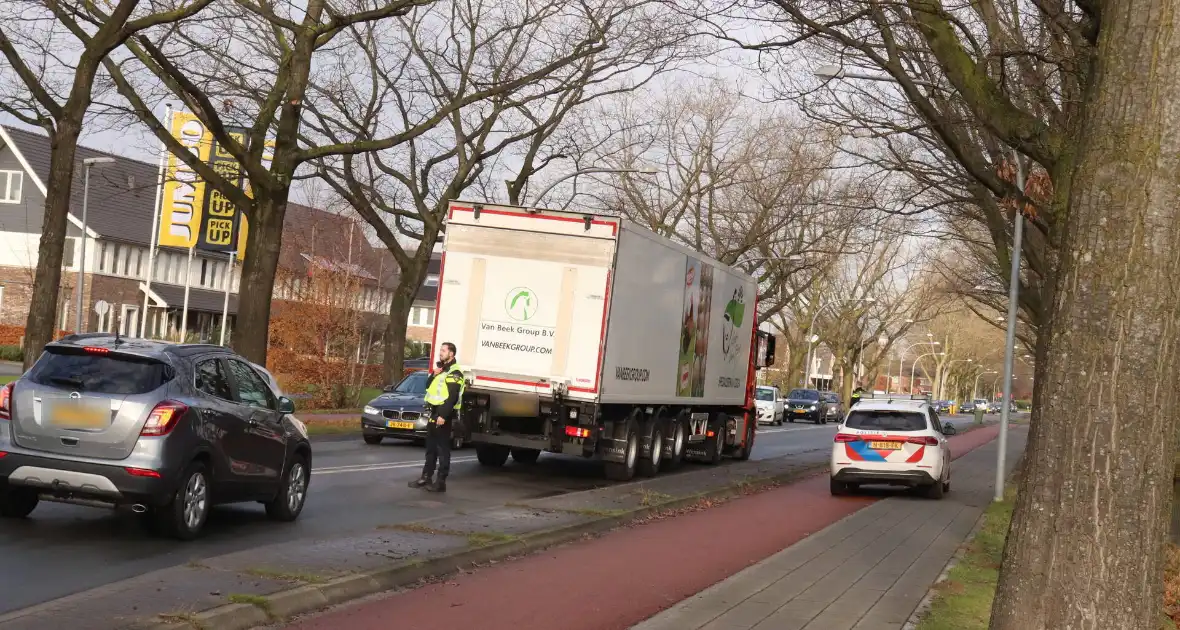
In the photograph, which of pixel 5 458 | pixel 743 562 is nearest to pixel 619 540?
pixel 743 562

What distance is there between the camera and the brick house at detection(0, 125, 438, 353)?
2178 inches

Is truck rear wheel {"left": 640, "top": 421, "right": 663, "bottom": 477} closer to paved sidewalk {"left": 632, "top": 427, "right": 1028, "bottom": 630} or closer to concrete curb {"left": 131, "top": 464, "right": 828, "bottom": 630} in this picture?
paved sidewalk {"left": 632, "top": 427, "right": 1028, "bottom": 630}

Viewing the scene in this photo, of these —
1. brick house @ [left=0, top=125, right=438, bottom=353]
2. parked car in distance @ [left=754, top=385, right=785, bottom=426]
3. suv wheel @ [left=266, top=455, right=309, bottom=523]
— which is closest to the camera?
suv wheel @ [left=266, top=455, right=309, bottom=523]

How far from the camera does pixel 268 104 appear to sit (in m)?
21.5

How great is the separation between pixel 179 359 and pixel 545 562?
347 cm

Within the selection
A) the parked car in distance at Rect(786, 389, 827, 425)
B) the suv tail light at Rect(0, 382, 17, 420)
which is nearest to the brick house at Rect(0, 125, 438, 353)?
the parked car in distance at Rect(786, 389, 827, 425)

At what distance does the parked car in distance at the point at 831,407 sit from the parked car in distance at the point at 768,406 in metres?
9.41

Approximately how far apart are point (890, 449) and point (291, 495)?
1089 cm

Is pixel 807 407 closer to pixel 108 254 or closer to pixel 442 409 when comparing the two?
pixel 108 254

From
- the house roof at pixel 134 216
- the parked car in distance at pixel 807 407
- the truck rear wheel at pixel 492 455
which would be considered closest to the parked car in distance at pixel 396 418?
the truck rear wheel at pixel 492 455

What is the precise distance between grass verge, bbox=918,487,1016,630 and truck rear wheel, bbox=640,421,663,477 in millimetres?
6730

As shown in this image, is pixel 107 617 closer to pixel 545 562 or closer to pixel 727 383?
pixel 545 562

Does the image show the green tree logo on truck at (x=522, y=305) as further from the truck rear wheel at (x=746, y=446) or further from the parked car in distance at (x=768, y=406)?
the parked car in distance at (x=768, y=406)

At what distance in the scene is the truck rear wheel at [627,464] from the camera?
64.3 feet
